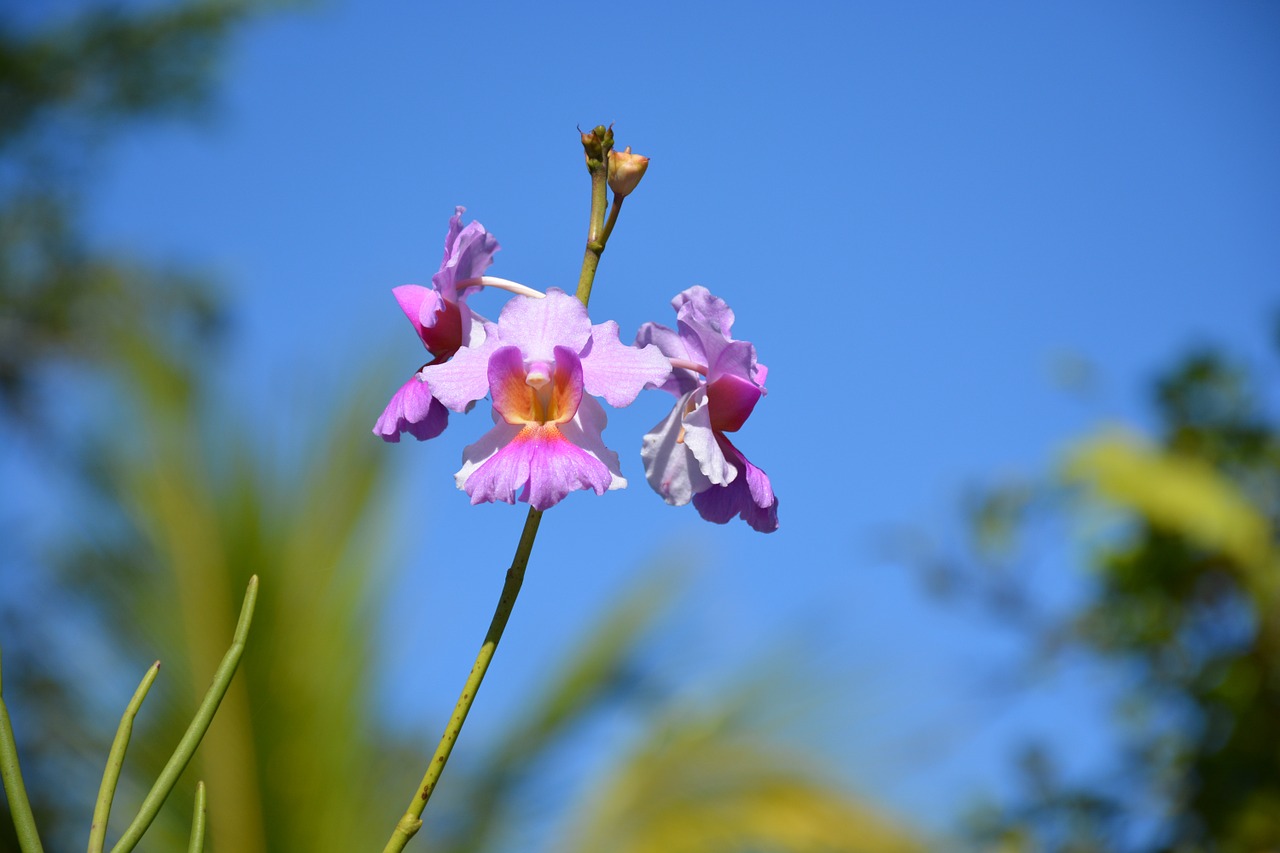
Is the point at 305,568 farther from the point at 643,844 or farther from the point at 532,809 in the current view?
the point at 643,844

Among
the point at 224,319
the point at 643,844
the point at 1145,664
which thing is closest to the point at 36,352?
the point at 224,319

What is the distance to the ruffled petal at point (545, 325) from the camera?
21.0 inches

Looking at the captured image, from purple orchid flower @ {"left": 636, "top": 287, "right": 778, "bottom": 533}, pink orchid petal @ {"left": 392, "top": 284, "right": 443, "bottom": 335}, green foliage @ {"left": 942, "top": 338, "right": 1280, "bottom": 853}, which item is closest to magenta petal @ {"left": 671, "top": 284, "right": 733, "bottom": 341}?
purple orchid flower @ {"left": 636, "top": 287, "right": 778, "bottom": 533}

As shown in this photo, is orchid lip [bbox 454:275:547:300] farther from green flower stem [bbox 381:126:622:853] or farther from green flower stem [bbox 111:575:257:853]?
green flower stem [bbox 111:575:257:853]

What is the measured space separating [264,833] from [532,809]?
50 cm

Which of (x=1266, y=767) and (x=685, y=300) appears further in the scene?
(x=1266, y=767)

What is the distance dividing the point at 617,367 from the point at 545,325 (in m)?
0.04

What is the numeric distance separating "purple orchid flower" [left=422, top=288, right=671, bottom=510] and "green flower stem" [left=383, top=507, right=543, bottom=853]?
0.07 meters

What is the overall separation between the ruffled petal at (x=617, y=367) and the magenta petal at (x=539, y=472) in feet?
0.10

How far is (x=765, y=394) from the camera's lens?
0.57 m

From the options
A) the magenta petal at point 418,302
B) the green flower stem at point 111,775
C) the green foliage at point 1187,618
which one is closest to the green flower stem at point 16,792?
the green flower stem at point 111,775

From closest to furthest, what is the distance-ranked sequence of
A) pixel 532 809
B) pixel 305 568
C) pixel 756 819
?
pixel 305 568
pixel 532 809
pixel 756 819

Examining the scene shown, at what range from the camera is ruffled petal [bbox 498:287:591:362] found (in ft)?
1.75

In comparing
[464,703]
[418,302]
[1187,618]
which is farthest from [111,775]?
[1187,618]
